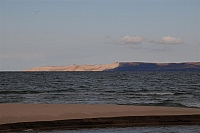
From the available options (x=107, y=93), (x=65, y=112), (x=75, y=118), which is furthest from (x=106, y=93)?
(x=75, y=118)

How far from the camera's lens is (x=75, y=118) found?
16.4 metres

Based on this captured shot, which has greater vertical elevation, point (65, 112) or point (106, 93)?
point (65, 112)

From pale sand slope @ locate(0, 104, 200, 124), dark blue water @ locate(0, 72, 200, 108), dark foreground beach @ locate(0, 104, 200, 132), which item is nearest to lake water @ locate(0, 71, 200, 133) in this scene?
dark blue water @ locate(0, 72, 200, 108)

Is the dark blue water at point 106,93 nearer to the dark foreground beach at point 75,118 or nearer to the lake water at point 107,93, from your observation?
the lake water at point 107,93

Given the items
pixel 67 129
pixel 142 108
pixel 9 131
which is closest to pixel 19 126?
pixel 9 131

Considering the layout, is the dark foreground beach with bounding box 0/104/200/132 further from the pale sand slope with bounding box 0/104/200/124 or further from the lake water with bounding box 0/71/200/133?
the lake water with bounding box 0/71/200/133

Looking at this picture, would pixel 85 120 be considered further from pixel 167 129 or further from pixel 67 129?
pixel 167 129

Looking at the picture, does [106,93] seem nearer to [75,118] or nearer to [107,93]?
[107,93]

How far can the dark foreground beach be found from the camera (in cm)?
1492

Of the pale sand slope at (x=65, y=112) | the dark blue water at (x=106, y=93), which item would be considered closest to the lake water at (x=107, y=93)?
the dark blue water at (x=106, y=93)

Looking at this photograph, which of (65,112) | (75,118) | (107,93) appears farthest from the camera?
(107,93)

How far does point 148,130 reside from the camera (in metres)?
14.8

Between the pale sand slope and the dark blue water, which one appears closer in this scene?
the pale sand slope

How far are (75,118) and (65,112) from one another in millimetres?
1657
